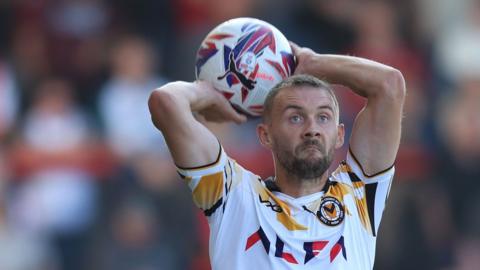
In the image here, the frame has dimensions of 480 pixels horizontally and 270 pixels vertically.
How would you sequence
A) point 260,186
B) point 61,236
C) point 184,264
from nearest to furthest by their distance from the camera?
point 260,186 < point 184,264 < point 61,236

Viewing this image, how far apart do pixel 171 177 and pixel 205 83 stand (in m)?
5.39

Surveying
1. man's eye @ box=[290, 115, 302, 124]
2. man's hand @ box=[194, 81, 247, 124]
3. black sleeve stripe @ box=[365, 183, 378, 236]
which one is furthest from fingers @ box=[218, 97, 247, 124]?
black sleeve stripe @ box=[365, 183, 378, 236]

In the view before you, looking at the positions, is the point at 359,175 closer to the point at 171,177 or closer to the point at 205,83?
the point at 205,83

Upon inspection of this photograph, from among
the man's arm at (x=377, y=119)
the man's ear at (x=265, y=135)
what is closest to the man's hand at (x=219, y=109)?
the man's ear at (x=265, y=135)

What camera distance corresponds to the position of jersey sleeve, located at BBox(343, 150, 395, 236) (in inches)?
268

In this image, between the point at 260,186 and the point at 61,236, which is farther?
the point at 61,236

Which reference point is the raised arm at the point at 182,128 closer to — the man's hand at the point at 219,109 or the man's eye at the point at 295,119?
the man's hand at the point at 219,109

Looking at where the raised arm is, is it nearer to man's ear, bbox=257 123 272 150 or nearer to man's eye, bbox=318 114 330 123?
man's ear, bbox=257 123 272 150

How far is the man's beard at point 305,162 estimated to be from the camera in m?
6.54

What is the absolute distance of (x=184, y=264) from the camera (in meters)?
11.9

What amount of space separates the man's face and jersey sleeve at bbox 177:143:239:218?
319 mm

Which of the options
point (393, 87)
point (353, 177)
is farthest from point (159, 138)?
point (393, 87)

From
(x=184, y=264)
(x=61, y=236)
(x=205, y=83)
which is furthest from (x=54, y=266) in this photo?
(x=205, y=83)

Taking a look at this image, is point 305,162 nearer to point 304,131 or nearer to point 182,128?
point 304,131
